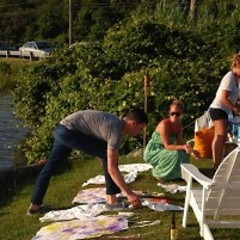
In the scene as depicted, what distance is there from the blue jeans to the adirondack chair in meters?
1.33

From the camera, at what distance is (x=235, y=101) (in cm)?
916

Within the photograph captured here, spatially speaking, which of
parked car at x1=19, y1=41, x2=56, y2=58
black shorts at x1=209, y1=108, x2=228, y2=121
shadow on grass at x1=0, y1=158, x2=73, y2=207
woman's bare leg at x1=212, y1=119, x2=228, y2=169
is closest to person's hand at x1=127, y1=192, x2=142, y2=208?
woman's bare leg at x1=212, y1=119, x2=228, y2=169

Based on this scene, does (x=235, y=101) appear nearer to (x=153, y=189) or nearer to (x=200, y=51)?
(x=153, y=189)

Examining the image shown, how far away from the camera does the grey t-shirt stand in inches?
279

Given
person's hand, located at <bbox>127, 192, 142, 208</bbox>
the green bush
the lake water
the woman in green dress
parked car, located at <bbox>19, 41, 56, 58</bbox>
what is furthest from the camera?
parked car, located at <bbox>19, 41, 56, 58</bbox>

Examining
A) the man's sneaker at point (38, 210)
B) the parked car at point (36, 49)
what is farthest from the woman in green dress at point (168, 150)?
the parked car at point (36, 49)

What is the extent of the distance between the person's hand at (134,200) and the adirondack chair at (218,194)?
89 centimetres

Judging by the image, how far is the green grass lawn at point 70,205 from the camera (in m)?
6.54

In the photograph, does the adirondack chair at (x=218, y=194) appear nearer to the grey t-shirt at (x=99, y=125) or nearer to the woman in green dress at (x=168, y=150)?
the grey t-shirt at (x=99, y=125)

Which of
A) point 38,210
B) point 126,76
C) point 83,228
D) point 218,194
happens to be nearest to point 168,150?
point 38,210

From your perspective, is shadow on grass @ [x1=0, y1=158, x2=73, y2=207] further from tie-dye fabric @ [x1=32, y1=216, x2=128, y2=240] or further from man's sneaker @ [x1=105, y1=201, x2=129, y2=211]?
tie-dye fabric @ [x1=32, y1=216, x2=128, y2=240]

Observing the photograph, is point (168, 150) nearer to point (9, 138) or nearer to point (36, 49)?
point (9, 138)

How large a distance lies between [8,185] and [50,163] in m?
3.09

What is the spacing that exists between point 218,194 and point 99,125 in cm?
181
